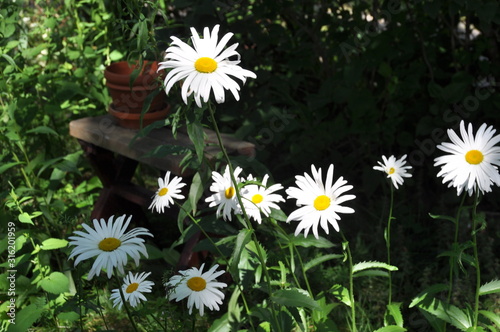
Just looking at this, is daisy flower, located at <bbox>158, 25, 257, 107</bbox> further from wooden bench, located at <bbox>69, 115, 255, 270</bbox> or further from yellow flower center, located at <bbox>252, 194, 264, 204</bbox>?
wooden bench, located at <bbox>69, 115, 255, 270</bbox>

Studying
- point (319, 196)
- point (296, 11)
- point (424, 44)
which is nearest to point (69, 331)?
point (319, 196)

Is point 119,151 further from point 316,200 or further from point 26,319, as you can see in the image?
point 316,200

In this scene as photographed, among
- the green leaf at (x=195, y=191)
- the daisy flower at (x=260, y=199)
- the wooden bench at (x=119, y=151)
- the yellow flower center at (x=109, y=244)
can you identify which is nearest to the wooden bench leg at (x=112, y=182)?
the wooden bench at (x=119, y=151)

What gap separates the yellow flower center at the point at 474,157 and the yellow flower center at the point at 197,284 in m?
0.83

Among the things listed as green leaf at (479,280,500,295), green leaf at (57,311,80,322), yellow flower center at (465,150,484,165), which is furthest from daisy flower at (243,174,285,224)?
green leaf at (57,311,80,322)

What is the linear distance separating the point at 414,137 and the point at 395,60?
18.3 inches

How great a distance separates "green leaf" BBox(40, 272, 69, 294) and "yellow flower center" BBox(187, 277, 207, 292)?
31.3 inches

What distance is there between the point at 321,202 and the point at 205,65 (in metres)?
0.47

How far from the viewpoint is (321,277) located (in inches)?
107

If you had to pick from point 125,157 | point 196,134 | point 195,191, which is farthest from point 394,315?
point 125,157

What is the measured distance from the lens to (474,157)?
5.34ft

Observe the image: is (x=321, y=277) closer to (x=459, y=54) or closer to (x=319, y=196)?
(x=319, y=196)

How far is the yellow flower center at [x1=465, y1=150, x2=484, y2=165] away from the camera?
5.32 feet

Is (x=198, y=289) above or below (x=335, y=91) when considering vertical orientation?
below
